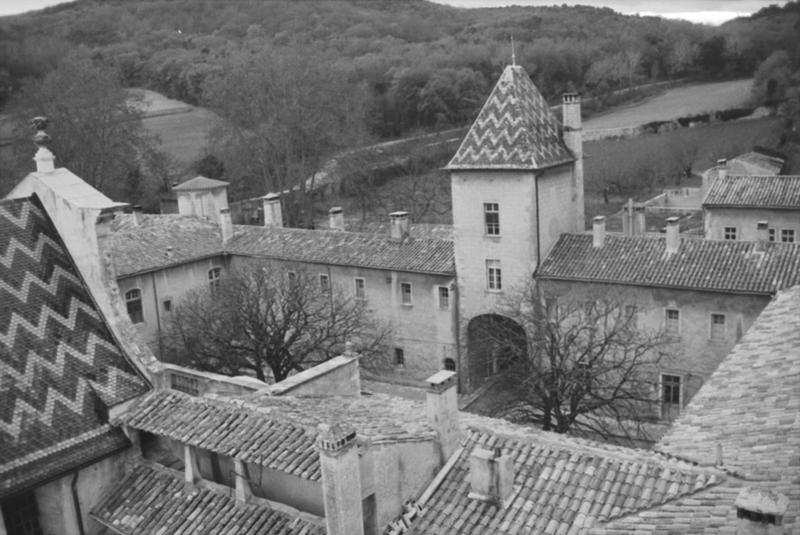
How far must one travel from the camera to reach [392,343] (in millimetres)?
35094

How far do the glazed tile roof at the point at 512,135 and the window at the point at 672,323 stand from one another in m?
6.98

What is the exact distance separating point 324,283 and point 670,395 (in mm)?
15534

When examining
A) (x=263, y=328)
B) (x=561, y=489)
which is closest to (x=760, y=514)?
(x=561, y=489)

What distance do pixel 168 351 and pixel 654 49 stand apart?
247 feet

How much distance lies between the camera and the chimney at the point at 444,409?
1322 cm

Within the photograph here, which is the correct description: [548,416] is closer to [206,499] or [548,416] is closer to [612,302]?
[612,302]

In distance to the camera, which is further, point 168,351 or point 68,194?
point 168,351

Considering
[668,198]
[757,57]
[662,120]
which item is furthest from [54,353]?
[757,57]

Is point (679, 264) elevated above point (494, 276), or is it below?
above

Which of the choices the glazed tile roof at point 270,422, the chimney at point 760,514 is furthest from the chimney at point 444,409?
the chimney at point 760,514

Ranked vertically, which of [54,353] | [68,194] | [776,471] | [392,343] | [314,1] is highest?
[314,1]

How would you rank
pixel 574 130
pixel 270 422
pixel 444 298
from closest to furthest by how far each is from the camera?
pixel 270 422, pixel 574 130, pixel 444 298

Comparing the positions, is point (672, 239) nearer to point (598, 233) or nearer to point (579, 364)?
point (598, 233)

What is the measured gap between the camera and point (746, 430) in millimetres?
15039
